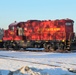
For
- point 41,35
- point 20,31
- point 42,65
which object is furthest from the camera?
point 20,31

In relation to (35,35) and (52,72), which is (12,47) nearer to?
(35,35)

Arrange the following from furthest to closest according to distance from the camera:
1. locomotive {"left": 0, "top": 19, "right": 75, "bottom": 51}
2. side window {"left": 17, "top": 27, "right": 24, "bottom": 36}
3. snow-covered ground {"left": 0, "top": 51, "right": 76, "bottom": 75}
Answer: side window {"left": 17, "top": 27, "right": 24, "bottom": 36}
locomotive {"left": 0, "top": 19, "right": 75, "bottom": 51}
snow-covered ground {"left": 0, "top": 51, "right": 76, "bottom": 75}

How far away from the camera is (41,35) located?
103 feet

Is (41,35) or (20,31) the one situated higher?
(20,31)

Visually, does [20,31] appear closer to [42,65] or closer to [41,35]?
[41,35]

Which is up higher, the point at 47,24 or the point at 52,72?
the point at 47,24

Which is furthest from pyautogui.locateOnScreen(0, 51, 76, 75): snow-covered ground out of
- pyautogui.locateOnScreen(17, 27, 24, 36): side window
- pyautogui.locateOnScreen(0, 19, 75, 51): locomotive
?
pyautogui.locateOnScreen(17, 27, 24, 36): side window

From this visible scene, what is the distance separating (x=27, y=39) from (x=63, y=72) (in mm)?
21015

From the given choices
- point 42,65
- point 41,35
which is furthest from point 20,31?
point 42,65

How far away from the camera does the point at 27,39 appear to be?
32.5 metres

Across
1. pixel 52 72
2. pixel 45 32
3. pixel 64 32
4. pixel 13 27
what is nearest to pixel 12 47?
pixel 13 27

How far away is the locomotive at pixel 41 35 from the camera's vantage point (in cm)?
2931

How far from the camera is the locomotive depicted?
29306mm

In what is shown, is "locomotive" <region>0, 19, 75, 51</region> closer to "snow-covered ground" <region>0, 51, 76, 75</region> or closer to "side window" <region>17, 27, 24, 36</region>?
"side window" <region>17, 27, 24, 36</region>
